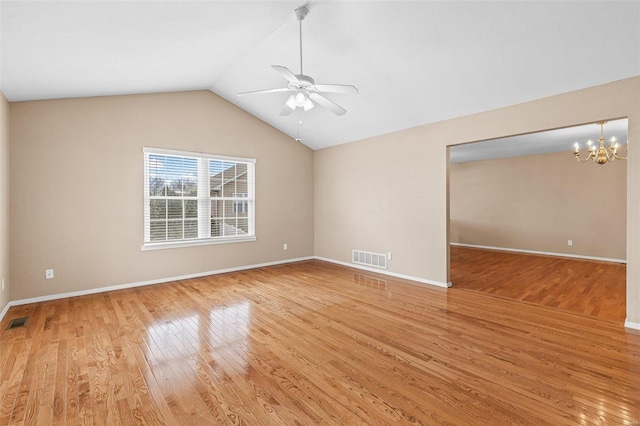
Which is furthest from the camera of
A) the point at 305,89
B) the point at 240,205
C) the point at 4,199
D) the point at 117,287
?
the point at 240,205

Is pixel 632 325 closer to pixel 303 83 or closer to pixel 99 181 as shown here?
pixel 303 83

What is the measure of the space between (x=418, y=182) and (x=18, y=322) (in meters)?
5.50

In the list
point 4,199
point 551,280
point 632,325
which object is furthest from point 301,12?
point 551,280

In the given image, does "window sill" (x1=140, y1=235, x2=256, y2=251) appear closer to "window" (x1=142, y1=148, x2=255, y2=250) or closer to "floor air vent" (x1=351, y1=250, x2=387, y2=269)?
"window" (x1=142, y1=148, x2=255, y2=250)

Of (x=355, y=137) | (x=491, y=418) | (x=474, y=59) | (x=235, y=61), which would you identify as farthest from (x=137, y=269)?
(x=474, y=59)

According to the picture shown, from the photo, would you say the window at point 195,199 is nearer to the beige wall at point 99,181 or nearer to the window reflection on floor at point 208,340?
the beige wall at point 99,181

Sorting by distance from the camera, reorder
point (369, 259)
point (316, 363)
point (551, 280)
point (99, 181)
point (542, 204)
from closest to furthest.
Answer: point (316, 363) → point (99, 181) → point (551, 280) → point (369, 259) → point (542, 204)

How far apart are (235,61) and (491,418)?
4767 mm

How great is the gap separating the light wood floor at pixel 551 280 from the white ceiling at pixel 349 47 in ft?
8.53

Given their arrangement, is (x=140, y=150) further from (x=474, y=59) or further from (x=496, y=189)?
(x=496, y=189)

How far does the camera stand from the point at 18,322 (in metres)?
3.21

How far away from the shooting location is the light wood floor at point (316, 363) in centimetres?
178

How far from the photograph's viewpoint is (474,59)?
3221 mm

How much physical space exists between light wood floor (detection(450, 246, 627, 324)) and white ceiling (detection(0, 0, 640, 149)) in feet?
8.53
